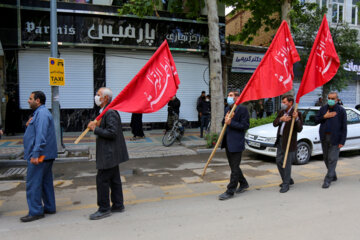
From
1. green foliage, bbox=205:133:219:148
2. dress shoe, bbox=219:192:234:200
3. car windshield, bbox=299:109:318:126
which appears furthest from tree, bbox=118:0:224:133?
dress shoe, bbox=219:192:234:200

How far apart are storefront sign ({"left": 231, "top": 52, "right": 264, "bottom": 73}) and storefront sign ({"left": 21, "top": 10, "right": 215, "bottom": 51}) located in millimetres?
2093

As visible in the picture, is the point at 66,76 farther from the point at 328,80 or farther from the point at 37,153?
the point at 328,80

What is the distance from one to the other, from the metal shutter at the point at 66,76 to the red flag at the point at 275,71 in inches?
403

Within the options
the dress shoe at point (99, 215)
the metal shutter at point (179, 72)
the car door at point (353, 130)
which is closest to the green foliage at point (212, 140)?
the car door at point (353, 130)

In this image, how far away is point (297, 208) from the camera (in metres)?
4.69

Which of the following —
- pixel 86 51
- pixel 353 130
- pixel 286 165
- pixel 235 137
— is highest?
pixel 86 51

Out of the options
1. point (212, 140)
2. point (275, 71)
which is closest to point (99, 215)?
point (275, 71)

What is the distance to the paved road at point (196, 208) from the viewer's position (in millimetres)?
3838

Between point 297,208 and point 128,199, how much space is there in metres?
2.75

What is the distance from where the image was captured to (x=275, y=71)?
557cm

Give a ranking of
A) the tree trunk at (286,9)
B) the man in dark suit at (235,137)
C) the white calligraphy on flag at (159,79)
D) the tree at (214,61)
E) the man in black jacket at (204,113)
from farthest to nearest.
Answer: the man in black jacket at (204,113), the tree trunk at (286,9), the tree at (214,61), the man in dark suit at (235,137), the white calligraphy on flag at (159,79)

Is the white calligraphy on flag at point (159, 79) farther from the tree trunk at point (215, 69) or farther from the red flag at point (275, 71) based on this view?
the tree trunk at point (215, 69)

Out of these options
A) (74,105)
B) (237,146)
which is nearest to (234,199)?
(237,146)

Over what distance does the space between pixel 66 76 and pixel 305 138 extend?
10.5 m
